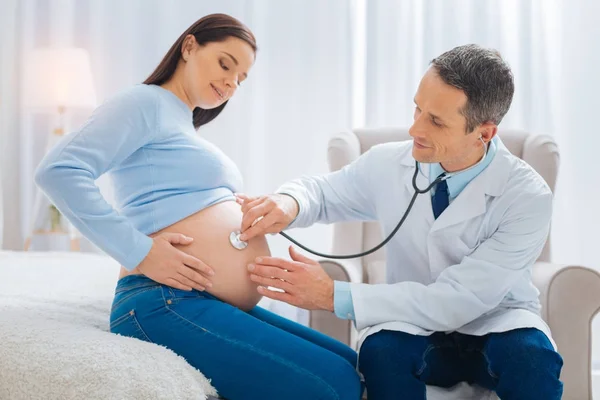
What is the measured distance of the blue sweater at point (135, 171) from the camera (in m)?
1.23

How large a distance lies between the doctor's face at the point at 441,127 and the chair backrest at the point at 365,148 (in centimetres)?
80

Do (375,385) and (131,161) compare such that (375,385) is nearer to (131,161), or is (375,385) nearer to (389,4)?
(131,161)

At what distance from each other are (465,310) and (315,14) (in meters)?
2.14

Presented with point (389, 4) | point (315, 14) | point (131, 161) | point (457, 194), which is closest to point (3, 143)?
point (315, 14)

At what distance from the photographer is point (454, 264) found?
1543 millimetres

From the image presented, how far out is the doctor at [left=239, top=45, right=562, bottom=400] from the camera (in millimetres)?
1312

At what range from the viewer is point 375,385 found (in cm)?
Result: 129

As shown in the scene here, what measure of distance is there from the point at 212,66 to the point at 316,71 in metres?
1.79

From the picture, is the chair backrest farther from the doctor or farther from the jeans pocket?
the jeans pocket

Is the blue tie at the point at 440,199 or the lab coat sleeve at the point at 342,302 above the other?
the blue tie at the point at 440,199

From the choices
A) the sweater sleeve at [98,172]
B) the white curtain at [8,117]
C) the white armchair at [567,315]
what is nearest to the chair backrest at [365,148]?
the white armchair at [567,315]

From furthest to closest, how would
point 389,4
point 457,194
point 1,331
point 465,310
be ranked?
point 389,4 < point 457,194 < point 465,310 < point 1,331

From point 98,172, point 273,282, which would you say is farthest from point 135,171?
point 273,282

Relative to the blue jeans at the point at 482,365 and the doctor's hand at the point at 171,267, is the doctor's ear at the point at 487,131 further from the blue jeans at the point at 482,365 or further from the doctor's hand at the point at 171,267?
the doctor's hand at the point at 171,267
